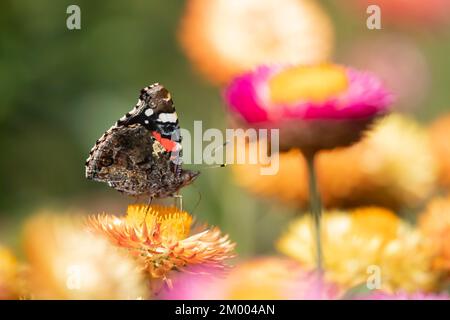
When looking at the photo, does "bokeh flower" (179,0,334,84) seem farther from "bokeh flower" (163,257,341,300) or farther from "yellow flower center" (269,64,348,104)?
"bokeh flower" (163,257,341,300)

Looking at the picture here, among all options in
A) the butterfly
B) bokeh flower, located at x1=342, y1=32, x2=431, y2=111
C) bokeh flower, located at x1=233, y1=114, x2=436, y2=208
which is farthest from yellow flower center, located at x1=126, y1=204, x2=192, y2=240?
bokeh flower, located at x1=342, y1=32, x2=431, y2=111

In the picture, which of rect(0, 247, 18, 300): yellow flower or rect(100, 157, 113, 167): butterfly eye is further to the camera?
rect(100, 157, 113, 167): butterfly eye

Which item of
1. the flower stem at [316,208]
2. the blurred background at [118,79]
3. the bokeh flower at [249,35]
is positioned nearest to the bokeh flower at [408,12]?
the blurred background at [118,79]

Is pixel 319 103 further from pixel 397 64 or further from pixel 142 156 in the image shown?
pixel 397 64

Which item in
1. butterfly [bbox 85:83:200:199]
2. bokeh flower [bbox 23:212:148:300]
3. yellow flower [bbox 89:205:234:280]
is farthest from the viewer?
butterfly [bbox 85:83:200:199]

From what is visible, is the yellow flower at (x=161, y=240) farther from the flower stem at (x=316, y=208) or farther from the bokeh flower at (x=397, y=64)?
the bokeh flower at (x=397, y=64)
